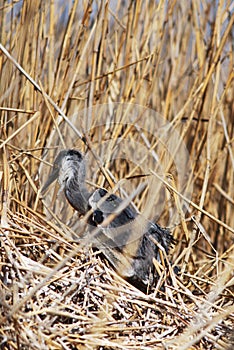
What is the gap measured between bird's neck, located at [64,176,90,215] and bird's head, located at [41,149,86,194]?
0.04 feet

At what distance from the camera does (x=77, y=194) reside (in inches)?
62.0

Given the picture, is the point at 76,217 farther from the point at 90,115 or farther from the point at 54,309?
the point at 54,309

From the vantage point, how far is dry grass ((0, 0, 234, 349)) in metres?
1.21

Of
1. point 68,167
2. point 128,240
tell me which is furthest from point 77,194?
point 128,240

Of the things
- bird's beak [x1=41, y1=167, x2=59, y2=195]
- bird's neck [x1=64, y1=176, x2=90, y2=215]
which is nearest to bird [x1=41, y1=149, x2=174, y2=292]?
bird's neck [x1=64, y1=176, x2=90, y2=215]

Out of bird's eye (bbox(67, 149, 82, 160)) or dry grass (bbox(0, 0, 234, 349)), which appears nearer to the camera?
dry grass (bbox(0, 0, 234, 349))

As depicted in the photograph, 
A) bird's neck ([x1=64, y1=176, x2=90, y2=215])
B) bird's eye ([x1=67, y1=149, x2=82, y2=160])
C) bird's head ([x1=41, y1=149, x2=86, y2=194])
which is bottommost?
bird's neck ([x1=64, y1=176, x2=90, y2=215])

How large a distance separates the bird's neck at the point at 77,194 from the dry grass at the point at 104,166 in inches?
2.2

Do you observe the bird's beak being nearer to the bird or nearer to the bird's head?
the bird's head

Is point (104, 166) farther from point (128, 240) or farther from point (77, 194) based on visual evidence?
point (128, 240)

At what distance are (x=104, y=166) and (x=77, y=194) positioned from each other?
0.85 feet

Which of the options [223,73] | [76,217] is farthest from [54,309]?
[223,73]

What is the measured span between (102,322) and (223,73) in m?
1.41

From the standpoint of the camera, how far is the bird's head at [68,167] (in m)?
1.61
